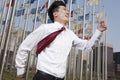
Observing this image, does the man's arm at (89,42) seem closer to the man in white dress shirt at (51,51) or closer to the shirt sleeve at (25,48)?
the man in white dress shirt at (51,51)

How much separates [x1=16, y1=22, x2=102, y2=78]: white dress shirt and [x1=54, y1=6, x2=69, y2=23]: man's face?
127 millimetres

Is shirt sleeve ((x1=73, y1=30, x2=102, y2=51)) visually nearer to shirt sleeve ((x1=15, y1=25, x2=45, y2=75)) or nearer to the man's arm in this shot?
the man's arm

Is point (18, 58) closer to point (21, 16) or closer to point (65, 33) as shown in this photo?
point (65, 33)

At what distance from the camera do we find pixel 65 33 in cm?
356

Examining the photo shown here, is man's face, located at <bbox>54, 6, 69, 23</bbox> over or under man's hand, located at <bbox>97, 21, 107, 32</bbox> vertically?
over

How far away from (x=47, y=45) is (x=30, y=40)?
25cm

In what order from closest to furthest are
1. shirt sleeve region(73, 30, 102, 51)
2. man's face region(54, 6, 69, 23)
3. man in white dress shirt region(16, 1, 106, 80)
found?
man in white dress shirt region(16, 1, 106, 80) → man's face region(54, 6, 69, 23) → shirt sleeve region(73, 30, 102, 51)

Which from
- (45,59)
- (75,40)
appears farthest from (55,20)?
(45,59)

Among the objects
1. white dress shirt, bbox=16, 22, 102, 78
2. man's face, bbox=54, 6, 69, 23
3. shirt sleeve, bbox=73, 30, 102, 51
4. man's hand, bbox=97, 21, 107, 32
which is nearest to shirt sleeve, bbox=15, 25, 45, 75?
white dress shirt, bbox=16, 22, 102, 78

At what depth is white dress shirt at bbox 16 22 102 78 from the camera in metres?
3.21

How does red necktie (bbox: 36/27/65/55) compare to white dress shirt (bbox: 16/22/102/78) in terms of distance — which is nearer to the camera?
white dress shirt (bbox: 16/22/102/78)

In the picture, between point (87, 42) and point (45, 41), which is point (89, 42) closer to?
point (87, 42)

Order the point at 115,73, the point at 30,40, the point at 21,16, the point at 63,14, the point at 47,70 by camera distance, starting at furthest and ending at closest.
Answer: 1. the point at 115,73
2. the point at 21,16
3. the point at 63,14
4. the point at 30,40
5. the point at 47,70

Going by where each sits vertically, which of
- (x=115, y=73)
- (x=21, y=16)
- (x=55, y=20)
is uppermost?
(x=21, y=16)
